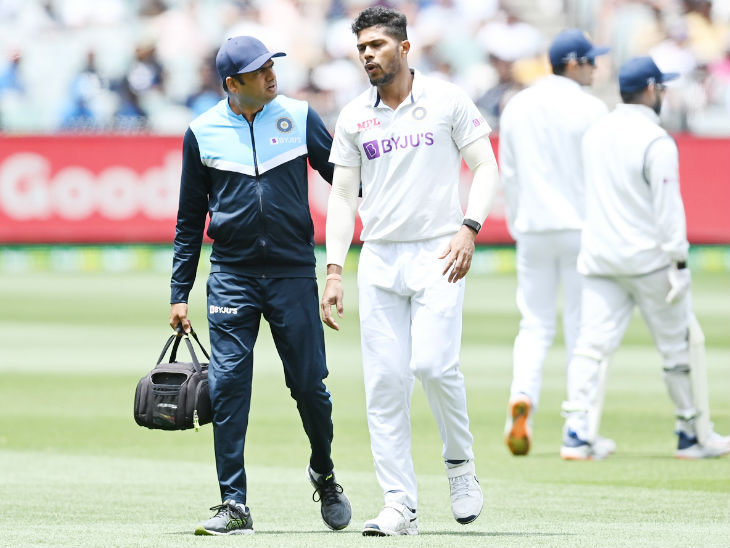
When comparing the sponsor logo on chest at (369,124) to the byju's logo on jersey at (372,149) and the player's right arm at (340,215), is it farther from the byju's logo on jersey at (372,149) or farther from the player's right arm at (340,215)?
the player's right arm at (340,215)

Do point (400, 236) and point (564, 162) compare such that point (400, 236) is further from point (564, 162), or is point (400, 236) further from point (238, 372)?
point (564, 162)

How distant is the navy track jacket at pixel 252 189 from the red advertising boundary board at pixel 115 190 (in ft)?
47.7

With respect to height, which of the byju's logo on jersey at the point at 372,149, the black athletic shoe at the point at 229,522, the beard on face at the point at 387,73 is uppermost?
the beard on face at the point at 387,73

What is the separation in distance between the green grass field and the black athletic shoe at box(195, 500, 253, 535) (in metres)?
0.09

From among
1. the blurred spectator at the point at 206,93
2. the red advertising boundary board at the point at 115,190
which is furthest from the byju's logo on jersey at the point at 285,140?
the blurred spectator at the point at 206,93

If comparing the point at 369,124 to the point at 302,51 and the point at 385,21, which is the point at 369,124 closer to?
the point at 385,21

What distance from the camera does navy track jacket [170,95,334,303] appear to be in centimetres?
634

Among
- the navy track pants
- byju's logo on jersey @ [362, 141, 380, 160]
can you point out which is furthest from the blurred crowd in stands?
byju's logo on jersey @ [362, 141, 380, 160]

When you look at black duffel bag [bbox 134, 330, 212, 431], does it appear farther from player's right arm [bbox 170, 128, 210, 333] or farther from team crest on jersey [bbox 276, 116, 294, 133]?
team crest on jersey [bbox 276, 116, 294, 133]

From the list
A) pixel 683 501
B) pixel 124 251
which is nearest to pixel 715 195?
pixel 124 251

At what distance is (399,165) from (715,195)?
16130mm

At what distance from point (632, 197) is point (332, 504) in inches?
119

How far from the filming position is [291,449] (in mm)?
9312

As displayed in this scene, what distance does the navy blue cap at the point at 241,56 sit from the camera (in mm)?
6262
